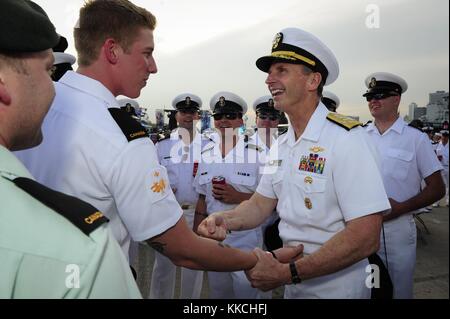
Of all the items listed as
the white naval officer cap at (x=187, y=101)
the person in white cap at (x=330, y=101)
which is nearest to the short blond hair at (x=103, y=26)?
the white naval officer cap at (x=187, y=101)

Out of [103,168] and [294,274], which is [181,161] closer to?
[294,274]

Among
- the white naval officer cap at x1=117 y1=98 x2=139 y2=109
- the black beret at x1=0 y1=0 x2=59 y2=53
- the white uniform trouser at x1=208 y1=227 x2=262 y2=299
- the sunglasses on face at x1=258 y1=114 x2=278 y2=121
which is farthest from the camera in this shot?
the white naval officer cap at x1=117 y1=98 x2=139 y2=109

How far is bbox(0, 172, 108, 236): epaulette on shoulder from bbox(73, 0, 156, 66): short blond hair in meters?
1.22

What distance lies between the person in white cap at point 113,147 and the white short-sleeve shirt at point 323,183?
0.61m

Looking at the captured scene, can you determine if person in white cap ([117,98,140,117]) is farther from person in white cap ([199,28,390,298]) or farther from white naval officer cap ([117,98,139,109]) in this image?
person in white cap ([199,28,390,298])

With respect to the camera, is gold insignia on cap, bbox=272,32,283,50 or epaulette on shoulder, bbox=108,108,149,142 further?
gold insignia on cap, bbox=272,32,283,50

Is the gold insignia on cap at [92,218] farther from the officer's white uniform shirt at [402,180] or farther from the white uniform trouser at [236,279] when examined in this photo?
the officer's white uniform shirt at [402,180]

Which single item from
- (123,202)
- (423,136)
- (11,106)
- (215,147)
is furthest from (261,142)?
(11,106)

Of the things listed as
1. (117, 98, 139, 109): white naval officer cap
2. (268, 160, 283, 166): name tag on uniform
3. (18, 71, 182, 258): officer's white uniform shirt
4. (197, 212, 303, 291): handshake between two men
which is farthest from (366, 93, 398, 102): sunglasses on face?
(117, 98, 139, 109): white naval officer cap

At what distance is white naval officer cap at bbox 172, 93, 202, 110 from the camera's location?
215 inches

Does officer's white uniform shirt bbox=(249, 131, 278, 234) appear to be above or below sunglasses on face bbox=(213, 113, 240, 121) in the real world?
below

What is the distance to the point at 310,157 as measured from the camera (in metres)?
2.23

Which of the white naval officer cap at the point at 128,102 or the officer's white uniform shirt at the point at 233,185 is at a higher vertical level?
the white naval officer cap at the point at 128,102

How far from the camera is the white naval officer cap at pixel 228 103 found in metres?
4.62
